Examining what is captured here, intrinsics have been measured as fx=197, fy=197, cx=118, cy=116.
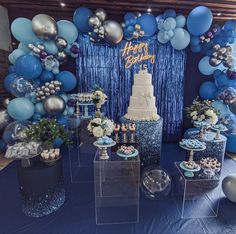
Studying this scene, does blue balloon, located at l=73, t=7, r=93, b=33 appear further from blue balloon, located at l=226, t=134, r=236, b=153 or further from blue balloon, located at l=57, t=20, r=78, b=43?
blue balloon, located at l=226, t=134, r=236, b=153

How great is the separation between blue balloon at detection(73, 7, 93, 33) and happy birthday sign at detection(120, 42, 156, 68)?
1.00 m

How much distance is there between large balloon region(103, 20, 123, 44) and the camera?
394cm

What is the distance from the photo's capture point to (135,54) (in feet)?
15.2

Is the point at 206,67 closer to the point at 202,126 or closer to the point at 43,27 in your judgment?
the point at 202,126

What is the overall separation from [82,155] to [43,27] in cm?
248

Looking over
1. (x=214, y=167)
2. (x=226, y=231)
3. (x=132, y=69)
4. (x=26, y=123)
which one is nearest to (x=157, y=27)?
(x=132, y=69)

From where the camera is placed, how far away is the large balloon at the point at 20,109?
3.73 meters

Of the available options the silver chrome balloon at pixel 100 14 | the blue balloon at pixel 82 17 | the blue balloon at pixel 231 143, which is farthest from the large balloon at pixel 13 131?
the blue balloon at pixel 231 143

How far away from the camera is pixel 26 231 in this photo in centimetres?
220

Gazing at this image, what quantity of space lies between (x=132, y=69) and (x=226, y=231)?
3.60m

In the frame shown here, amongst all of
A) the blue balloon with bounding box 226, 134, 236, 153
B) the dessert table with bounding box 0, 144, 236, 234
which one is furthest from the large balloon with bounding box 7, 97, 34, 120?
the blue balloon with bounding box 226, 134, 236, 153

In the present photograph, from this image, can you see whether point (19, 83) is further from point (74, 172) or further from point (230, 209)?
point (230, 209)

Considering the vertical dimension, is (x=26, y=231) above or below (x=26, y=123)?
below

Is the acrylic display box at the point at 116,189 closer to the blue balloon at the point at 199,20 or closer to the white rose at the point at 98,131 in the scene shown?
the white rose at the point at 98,131
